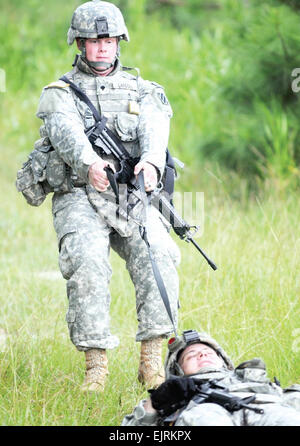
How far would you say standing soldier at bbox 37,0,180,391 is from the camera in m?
3.67

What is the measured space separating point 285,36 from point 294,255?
2.93 metres

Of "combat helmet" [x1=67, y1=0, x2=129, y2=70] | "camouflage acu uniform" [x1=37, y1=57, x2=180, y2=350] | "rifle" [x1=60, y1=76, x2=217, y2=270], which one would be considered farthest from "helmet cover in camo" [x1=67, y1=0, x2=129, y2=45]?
"rifle" [x1=60, y1=76, x2=217, y2=270]

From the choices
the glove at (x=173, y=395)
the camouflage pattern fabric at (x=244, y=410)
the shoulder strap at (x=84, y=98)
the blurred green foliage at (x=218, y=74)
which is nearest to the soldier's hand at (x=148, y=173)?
the shoulder strap at (x=84, y=98)

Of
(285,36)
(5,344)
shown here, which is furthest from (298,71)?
(5,344)

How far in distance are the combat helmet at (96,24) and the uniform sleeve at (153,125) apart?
0.27 metres

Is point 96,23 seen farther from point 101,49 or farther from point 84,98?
point 84,98

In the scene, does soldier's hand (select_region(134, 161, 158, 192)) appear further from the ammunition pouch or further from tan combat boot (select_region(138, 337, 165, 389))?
tan combat boot (select_region(138, 337, 165, 389))

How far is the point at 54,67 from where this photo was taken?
1125 centimetres

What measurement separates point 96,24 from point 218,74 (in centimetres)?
582

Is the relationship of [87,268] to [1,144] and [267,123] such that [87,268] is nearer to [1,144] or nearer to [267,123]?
[267,123]

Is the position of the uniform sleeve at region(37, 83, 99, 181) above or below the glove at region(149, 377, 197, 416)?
above

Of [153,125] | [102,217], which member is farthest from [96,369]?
[153,125]

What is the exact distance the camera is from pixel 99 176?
360cm

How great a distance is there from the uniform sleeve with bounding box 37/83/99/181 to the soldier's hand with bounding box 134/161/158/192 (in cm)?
20
